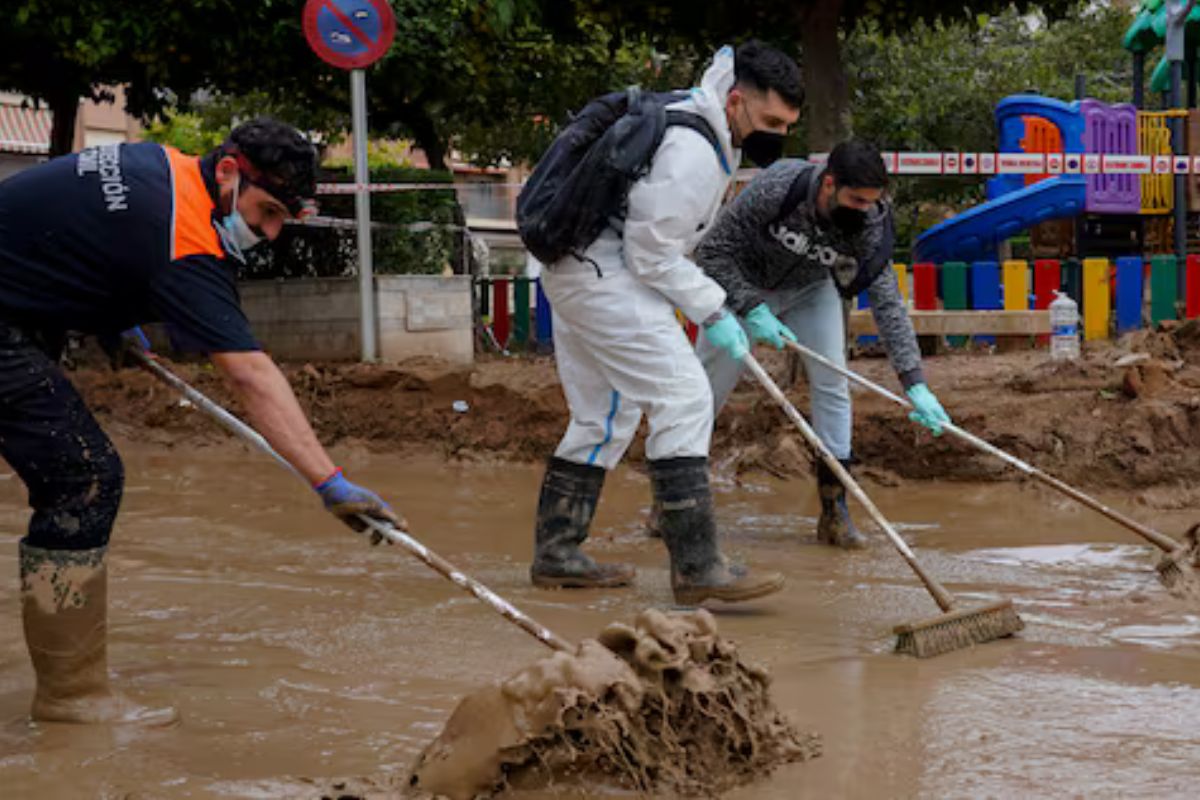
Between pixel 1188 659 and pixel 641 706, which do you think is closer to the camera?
pixel 641 706

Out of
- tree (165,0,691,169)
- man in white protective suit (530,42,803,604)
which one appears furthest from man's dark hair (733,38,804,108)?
tree (165,0,691,169)

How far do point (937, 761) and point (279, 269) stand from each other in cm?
1016

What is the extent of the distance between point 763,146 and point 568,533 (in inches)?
56.8

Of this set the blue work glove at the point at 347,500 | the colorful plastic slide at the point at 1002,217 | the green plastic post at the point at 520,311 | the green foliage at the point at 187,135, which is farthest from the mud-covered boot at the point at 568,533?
the green foliage at the point at 187,135

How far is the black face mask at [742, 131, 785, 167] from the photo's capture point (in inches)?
187

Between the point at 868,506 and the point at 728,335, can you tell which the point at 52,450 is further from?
the point at 868,506

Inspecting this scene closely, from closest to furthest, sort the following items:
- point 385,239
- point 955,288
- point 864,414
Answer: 1. point 864,414
2. point 385,239
3. point 955,288

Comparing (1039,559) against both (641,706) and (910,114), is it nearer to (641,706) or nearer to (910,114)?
(641,706)

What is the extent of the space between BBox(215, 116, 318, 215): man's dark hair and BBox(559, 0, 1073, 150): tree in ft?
21.5

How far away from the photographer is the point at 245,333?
3.37 m

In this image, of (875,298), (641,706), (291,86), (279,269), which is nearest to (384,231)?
(279,269)

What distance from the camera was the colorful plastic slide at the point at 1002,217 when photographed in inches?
564

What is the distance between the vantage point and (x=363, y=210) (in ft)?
34.4

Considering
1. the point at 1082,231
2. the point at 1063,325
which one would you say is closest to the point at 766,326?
the point at 1063,325
